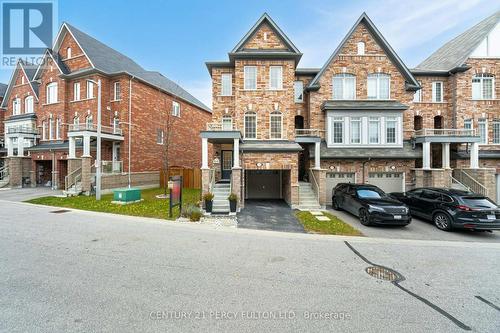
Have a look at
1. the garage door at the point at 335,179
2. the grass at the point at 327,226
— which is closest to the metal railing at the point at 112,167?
the grass at the point at 327,226

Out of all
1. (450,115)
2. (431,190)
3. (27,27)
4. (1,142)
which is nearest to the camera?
(431,190)

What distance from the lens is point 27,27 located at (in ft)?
53.7

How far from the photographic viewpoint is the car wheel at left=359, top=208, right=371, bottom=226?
34.0 feet

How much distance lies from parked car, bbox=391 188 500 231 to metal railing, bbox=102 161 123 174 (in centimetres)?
2301

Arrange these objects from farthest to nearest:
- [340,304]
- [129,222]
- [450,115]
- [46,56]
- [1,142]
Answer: [1,142]
[46,56]
[450,115]
[129,222]
[340,304]

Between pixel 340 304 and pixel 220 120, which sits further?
pixel 220 120

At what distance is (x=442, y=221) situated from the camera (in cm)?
1006

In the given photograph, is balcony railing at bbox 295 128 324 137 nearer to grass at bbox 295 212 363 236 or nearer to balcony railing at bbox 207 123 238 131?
balcony railing at bbox 207 123 238 131

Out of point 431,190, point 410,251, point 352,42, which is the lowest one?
point 410,251

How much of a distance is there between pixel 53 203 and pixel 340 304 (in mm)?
18122

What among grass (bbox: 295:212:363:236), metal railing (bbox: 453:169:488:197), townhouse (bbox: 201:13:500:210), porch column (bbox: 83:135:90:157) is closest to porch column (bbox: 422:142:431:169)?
townhouse (bbox: 201:13:500:210)

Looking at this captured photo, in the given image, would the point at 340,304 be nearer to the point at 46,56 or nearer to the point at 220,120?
the point at 220,120

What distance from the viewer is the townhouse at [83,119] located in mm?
20581

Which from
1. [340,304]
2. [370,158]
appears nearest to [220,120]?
[370,158]
